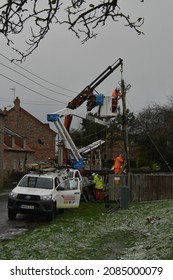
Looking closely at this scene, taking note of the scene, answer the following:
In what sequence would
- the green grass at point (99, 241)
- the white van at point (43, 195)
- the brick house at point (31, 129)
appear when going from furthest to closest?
the brick house at point (31, 129) → the white van at point (43, 195) → the green grass at point (99, 241)

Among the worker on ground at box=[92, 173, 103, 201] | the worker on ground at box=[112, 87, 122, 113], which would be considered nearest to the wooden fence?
the worker on ground at box=[92, 173, 103, 201]

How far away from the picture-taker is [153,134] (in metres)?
57.4

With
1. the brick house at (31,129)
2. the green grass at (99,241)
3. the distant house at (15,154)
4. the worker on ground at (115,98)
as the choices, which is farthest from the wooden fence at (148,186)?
the brick house at (31,129)

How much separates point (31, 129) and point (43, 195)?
4676 cm

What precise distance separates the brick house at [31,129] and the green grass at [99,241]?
48.9 metres

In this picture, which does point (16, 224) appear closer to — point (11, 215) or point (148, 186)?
point (11, 215)

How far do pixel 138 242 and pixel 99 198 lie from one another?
47.9 ft

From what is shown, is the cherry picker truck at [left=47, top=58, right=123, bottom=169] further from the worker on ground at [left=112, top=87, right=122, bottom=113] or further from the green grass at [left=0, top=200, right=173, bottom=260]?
Answer: the green grass at [left=0, top=200, right=173, bottom=260]

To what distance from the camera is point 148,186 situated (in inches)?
1002

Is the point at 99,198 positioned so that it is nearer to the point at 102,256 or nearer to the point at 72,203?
the point at 72,203

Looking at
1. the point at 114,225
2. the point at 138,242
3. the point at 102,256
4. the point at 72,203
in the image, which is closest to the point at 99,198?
the point at 72,203

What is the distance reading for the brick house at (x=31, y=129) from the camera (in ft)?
212

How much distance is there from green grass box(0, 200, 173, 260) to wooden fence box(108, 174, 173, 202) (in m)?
9.32

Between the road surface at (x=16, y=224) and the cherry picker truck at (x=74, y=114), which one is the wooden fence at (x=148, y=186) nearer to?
the cherry picker truck at (x=74, y=114)
